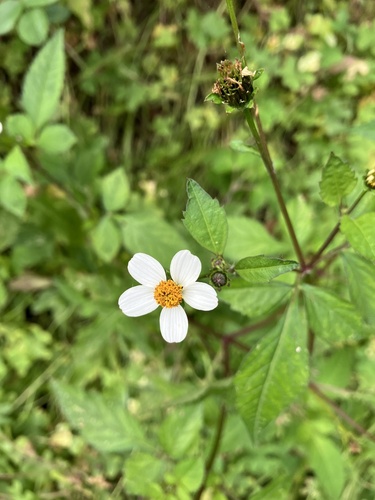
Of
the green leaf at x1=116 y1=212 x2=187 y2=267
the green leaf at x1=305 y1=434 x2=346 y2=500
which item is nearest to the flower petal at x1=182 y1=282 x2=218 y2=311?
the green leaf at x1=116 y1=212 x2=187 y2=267

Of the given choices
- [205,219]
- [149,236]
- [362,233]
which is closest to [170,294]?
[205,219]

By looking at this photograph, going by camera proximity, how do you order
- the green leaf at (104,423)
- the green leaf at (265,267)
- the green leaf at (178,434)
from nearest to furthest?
the green leaf at (265,267)
the green leaf at (178,434)
the green leaf at (104,423)

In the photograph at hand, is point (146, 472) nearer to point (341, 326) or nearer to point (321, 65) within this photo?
point (341, 326)

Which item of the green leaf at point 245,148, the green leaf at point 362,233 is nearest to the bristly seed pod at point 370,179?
the green leaf at point 362,233

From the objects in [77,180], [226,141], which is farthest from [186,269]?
[226,141]

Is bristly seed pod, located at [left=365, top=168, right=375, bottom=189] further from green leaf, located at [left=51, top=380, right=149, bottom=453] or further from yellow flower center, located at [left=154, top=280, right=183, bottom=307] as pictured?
green leaf, located at [left=51, top=380, right=149, bottom=453]

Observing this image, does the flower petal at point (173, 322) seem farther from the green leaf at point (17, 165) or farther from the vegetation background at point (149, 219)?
the green leaf at point (17, 165)
